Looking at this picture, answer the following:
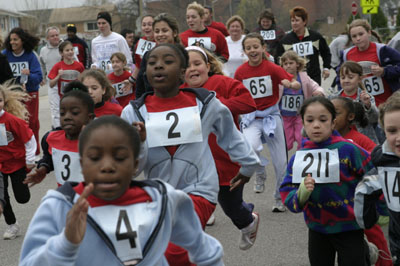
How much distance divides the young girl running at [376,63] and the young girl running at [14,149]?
4.02 metres

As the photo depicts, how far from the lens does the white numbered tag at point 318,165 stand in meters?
4.37

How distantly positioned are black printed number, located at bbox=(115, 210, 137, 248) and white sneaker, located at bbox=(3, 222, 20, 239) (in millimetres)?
4345

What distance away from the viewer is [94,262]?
2.71 metres

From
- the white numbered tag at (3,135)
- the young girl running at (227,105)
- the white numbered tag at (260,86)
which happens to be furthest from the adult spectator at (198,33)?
the young girl running at (227,105)

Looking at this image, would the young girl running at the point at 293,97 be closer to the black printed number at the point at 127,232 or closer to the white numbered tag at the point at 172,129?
the white numbered tag at the point at 172,129

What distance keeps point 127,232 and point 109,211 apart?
0.11 meters

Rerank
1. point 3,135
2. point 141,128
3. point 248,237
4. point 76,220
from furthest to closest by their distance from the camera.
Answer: point 3,135 < point 248,237 < point 141,128 < point 76,220

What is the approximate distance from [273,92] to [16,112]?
2788mm

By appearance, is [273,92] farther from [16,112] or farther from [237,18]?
[237,18]

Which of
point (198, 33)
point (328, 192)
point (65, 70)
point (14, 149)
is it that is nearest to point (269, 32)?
point (65, 70)

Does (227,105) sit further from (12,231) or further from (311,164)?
(12,231)

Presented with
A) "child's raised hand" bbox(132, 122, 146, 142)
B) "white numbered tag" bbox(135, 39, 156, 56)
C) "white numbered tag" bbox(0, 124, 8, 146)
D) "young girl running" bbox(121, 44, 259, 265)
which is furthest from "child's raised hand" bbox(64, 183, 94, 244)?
"white numbered tag" bbox(135, 39, 156, 56)

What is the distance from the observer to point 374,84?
26.9 ft

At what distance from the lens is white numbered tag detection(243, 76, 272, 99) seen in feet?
24.8
